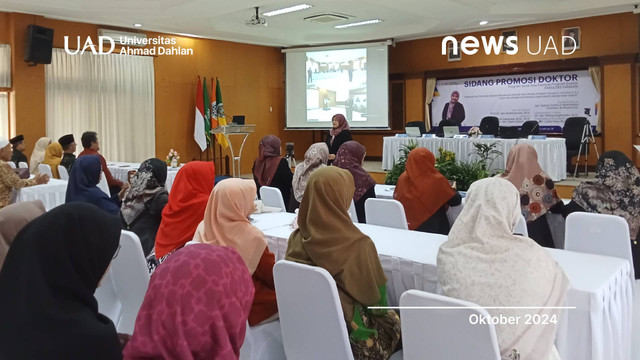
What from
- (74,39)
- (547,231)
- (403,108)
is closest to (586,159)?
(403,108)

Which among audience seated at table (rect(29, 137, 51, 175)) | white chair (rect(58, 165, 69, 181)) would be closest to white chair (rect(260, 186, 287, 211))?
white chair (rect(58, 165, 69, 181))

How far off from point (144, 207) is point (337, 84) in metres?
8.37

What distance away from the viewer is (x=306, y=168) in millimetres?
4809

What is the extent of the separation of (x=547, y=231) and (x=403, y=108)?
8.79m

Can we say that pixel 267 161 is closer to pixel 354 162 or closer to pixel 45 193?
pixel 354 162

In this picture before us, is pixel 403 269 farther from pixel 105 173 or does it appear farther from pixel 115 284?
pixel 105 173

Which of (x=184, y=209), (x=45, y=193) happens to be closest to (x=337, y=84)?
(x=45, y=193)

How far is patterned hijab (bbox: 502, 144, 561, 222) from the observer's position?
3.66 m

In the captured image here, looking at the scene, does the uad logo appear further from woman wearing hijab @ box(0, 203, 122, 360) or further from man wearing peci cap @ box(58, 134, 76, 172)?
woman wearing hijab @ box(0, 203, 122, 360)

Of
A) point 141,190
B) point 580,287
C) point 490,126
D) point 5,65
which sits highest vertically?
point 5,65

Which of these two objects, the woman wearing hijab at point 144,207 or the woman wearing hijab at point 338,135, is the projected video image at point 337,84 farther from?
the woman wearing hijab at point 144,207

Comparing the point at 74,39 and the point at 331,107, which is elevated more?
the point at 74,39

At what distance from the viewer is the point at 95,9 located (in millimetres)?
8133

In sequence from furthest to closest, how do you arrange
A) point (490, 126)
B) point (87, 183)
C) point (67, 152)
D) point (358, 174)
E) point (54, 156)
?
point (490, 126), point (54, 156), point (67, 152), point (358, 174), point (87, 183)
